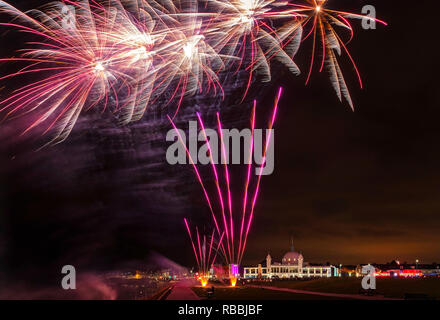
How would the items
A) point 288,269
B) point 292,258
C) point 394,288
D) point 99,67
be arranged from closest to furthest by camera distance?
point 99,67 → point 394,288 → point 288,269 → point 292,258

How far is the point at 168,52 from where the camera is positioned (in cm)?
2492

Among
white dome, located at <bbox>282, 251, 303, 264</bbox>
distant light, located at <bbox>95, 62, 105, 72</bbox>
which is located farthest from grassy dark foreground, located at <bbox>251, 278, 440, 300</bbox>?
white dome, located at <bbox>282, 251, 303, 264</bbox>

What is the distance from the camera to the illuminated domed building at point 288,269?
18435 cm

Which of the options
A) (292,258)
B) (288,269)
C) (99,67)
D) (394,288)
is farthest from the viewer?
(292,258)

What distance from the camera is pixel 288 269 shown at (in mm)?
187750

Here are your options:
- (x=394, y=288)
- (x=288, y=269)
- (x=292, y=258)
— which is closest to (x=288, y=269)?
(x=288, y=269)

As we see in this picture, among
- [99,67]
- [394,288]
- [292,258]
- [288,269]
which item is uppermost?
[99,67]

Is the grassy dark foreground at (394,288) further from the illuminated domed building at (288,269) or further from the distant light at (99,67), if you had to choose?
the illuminated domed building at (288,269)

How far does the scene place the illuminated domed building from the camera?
184350mm
